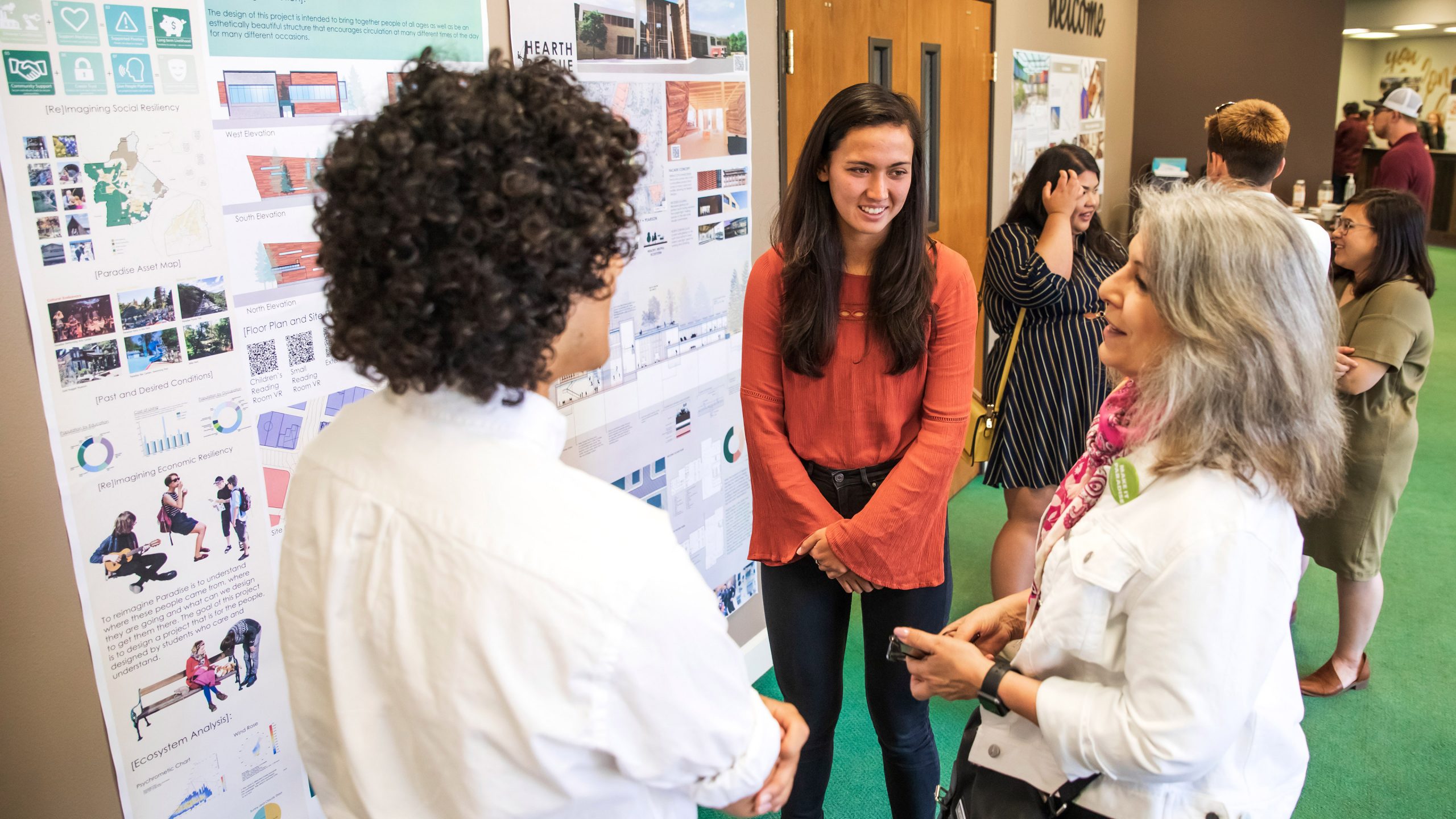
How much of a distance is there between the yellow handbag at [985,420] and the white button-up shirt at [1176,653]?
1.61 metres

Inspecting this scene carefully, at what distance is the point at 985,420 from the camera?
292 cm

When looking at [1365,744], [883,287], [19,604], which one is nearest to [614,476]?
[883,287]

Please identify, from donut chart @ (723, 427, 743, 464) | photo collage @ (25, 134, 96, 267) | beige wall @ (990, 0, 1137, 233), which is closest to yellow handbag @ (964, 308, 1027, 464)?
donut chart @ (723, 427, 743, 464)

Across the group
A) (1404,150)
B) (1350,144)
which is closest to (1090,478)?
(1404,150)

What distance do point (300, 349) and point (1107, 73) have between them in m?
5.79

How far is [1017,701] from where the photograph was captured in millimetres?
1297

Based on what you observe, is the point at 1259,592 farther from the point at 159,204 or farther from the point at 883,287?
the point at 159,204

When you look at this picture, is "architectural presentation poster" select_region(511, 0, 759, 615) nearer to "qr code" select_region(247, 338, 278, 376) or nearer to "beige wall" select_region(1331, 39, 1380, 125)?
"qr code" select_region(247, 338, 278, 376)

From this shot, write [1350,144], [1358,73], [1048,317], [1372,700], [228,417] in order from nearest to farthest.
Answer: [228,417], [1048,317], [1372,700], [1350,144], [1358,73]

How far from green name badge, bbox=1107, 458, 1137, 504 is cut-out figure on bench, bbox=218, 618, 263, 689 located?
1.37 m

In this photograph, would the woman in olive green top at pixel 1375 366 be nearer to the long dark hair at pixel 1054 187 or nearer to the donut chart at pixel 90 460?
the long dark hair at pixel 1054 187

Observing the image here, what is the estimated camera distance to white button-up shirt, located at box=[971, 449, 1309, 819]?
1112 millimetres

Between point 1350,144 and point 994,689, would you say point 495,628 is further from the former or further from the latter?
point 1350,144

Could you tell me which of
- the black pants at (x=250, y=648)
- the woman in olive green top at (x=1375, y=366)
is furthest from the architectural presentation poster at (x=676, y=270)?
the woman in olive green top at (x=1375, y=366)
